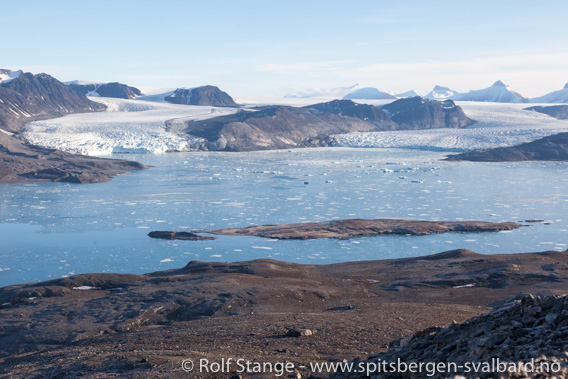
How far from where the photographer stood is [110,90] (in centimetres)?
6744

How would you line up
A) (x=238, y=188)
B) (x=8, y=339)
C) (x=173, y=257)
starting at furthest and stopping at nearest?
(x=238, y=188) < (x=173, y=257) < (x=8, y=339)

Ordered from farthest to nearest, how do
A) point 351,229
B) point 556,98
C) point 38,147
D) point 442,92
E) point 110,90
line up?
point 442,92 → point 556,98 → point 110,90 → point 38,147 → point 351,229

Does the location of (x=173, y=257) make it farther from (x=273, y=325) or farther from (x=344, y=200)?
(x=344, y=200)

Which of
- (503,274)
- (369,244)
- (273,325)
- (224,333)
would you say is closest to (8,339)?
(224,333)

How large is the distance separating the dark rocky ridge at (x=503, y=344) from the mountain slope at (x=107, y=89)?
212 feet

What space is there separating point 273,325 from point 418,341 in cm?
287

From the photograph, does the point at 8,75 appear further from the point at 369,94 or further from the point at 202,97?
the point at 369,94

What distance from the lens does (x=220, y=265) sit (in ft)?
38.5

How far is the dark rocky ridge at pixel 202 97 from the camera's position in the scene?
6525cm

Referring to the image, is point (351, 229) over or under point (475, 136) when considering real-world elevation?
under

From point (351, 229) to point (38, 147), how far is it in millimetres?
27133

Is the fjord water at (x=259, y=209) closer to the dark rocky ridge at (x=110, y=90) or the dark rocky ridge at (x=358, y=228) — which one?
the dark rocky ridge at (x=358, y=228)

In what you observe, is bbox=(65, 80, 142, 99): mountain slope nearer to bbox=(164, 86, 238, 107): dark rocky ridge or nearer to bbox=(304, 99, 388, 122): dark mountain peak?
bbox=(164, 86, 238, 107): dark rocky ridge

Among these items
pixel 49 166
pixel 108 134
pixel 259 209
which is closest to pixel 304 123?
pixel 108 134
